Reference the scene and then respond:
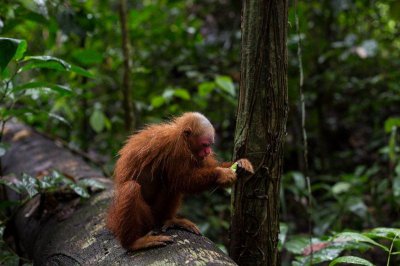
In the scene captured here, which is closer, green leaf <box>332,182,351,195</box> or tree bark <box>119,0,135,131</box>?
green leaf <box>332,182,351,195</box>

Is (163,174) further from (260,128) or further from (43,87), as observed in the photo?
(43,87)

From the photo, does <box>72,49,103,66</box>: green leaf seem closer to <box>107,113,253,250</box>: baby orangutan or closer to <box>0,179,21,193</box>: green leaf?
<box>107,113,253,250</box>: baby orangutan

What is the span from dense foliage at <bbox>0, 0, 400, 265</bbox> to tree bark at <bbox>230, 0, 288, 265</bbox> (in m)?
1.92

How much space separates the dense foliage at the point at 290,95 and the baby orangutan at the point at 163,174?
4.79 ft

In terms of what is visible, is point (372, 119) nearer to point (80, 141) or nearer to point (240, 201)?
point (80, 141)

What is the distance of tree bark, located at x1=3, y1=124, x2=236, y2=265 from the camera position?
2.31 metres

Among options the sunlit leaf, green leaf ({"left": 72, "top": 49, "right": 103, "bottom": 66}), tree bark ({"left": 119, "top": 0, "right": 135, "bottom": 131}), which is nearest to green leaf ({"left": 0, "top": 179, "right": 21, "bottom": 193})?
the sunlit leaf

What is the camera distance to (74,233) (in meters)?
2.84

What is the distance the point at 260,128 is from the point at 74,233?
1.41 meters

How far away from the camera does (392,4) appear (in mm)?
2986

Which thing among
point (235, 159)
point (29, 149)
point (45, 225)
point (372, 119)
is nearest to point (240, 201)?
point (235, 159)

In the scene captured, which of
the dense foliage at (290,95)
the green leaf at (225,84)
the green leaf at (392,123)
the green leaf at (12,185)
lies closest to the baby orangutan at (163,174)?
the green leaf at (12,185)

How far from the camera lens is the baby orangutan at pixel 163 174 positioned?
2617 millimetres

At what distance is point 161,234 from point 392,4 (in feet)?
7.17
